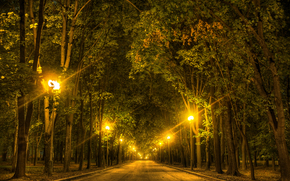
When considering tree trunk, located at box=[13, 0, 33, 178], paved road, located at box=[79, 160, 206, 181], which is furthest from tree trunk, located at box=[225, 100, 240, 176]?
tree trunk, located at box=[13, 0, 33, 178]

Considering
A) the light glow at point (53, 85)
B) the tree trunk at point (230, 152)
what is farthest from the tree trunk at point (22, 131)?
the tree trunk at point (230, 152)

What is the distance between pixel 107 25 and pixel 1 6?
9167 millimetres

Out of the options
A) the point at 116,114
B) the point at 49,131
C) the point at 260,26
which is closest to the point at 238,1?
the point at 260,26

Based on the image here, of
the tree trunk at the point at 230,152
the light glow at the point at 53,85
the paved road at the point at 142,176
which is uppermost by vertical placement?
the light glow at the point at 53,85

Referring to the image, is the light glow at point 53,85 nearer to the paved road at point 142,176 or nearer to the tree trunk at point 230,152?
the paved road at point 142,176

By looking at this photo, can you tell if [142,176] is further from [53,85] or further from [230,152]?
[53,85]

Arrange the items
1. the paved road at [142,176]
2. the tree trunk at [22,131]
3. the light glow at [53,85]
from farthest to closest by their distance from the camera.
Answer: the paved road at [142,176] → the tree trunk at [22,131] → the light glow at [53,85]

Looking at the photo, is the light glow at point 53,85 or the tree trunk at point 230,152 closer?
the light glow at point 53,85

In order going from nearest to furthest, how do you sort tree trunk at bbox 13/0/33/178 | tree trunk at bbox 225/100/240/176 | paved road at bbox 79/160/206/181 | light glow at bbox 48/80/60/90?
light glow at bbox 48/80/60/90 → tree trunk at bbox 13/0/33/178 → paved road at bbox 79/160/206/181 → tree trunk at bbox 225/100/240/176

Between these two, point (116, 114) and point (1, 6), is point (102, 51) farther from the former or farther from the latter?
point (116, 114)

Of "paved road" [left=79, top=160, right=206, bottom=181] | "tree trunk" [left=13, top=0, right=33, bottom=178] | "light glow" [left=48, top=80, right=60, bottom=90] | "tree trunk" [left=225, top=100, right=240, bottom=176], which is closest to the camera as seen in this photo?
"light glow" [left=48, top=80, right=60, bottom=90]

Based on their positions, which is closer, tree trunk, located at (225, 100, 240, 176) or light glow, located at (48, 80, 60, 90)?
light glow, located at (48, 80, 60, 90)

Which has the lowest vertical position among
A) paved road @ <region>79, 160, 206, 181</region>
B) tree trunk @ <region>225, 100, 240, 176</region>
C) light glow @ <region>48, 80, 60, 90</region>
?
paved road @ <region>79, 160, 206, 181</region>

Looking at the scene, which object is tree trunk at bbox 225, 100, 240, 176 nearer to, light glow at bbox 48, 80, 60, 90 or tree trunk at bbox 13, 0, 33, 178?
light glow at bbox 48, 80, 60, 90
